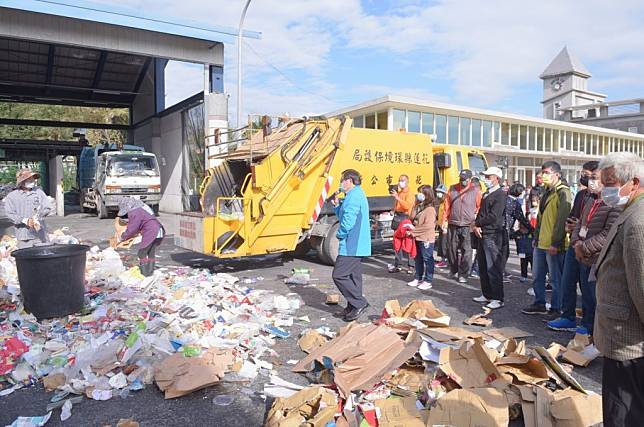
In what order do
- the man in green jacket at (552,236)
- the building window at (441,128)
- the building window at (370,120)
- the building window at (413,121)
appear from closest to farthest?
the man in green jacket at (552,236), the building window at (413,121), the building window at (370,120), the building window at (441,128)

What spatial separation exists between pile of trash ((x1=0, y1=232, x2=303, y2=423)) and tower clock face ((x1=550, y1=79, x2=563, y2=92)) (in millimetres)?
52700

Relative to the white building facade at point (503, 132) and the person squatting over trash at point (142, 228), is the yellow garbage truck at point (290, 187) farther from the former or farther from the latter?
the white building facade at point (503, 132)

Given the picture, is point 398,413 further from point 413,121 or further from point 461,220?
point 413,121

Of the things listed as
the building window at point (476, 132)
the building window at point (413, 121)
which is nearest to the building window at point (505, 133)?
the building window at point (476, 132)

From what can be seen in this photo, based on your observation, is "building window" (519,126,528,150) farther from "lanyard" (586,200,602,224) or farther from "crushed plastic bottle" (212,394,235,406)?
"crushed plastic bottle" (212,394,235,406)

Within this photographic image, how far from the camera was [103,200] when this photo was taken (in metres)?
17.7

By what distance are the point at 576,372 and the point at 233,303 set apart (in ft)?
12.0

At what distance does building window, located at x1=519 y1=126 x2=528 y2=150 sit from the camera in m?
27.8

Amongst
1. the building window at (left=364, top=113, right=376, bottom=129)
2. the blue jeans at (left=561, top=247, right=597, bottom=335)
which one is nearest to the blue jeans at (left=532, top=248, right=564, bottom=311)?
the blue jeans at (left=561, top=247, right=597, bottom=335)

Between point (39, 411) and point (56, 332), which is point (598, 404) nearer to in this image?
point (39, 411)

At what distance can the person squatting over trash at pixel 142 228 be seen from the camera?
6742mm

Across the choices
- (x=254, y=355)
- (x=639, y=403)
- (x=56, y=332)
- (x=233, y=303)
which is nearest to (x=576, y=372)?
(x=639, y=403)

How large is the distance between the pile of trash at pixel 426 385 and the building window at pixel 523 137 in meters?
25.9

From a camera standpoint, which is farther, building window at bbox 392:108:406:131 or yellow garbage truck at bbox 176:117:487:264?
building window at bbox 392:108:406:131
